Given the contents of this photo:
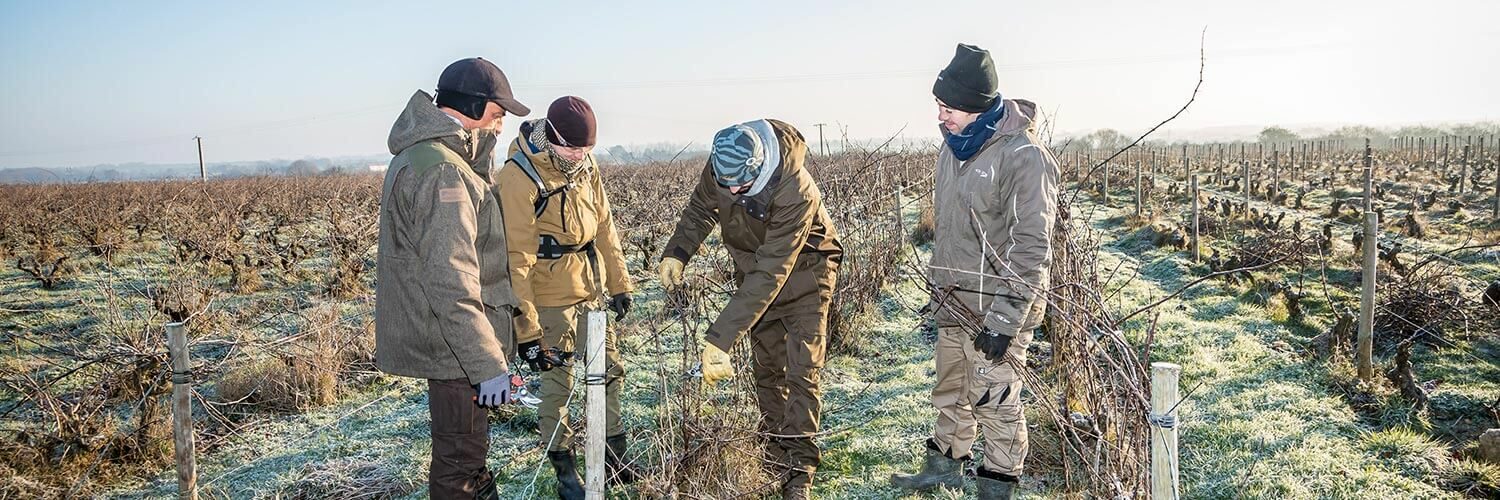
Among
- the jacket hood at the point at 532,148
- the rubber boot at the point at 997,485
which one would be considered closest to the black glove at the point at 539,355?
the jacket hood at the point at 532,148

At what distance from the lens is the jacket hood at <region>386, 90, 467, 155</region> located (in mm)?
2096

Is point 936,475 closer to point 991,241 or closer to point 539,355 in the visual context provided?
point 991,241

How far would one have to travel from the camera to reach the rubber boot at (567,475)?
2949mm

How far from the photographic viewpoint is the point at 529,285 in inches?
109

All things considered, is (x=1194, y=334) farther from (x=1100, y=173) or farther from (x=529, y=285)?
(x=1100, y=173)

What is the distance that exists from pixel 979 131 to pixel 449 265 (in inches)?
65.2

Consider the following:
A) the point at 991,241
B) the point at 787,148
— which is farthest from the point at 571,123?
the point at 991,241

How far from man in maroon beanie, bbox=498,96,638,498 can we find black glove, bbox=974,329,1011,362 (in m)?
1.21

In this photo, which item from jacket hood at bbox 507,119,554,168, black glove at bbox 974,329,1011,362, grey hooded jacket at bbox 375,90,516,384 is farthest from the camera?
jacket hood at bbox 507,119,554,168

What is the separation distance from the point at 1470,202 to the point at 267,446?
16716 millimetres

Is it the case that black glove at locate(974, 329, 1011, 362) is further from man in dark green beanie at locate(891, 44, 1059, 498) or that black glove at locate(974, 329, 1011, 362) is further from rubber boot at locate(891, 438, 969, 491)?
rubber boot at locate(891, 438, 969, 491)

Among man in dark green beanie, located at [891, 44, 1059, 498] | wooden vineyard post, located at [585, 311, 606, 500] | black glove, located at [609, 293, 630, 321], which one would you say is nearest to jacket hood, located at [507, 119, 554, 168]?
black glove, located at [609, 293, 630, 321]

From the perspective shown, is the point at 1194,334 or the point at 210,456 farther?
the point at 1194,334

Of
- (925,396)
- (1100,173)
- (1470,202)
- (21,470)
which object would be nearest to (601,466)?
(925,396)
